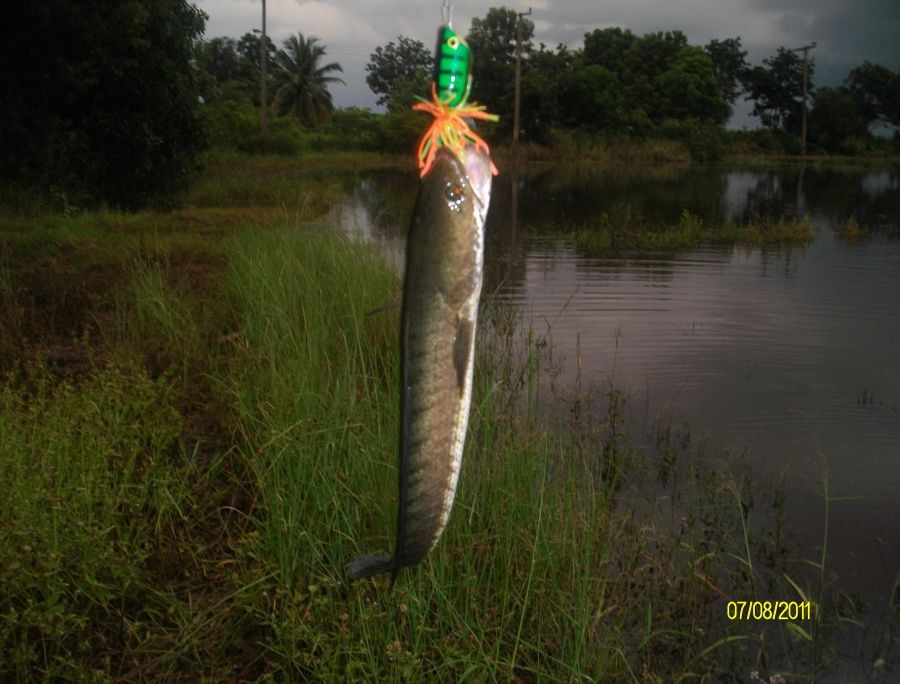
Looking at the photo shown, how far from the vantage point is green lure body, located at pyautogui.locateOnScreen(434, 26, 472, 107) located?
866mm

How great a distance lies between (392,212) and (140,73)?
4905 mm

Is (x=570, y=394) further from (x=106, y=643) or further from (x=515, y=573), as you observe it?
(x=106, y=643)

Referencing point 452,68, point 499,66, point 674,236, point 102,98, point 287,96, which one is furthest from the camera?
point 287,96

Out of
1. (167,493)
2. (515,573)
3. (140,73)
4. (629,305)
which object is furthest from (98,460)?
(140,73)

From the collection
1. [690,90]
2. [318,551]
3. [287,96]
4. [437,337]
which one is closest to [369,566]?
[437,337]

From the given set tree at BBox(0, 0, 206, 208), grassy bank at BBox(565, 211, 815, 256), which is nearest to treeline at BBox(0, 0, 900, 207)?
tree at BBox(0, 0, 206, 208)

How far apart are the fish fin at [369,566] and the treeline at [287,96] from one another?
0.60 m

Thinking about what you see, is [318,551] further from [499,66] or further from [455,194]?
[499,66]

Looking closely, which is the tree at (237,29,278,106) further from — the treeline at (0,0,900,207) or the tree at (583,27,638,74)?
the tree at (583,27,638,74)

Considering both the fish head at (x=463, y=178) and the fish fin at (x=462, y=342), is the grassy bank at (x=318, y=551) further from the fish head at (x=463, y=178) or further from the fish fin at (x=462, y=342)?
the fish head at (x=463, y=178)

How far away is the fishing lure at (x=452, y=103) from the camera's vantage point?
34.3 inches

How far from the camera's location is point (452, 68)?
0.87 m

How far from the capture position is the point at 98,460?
3.28m
